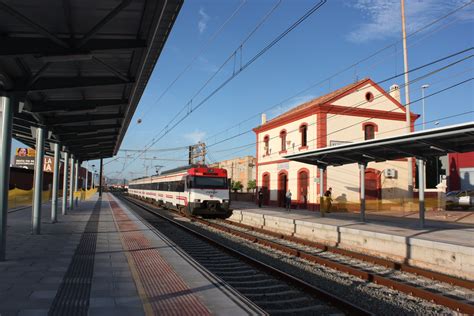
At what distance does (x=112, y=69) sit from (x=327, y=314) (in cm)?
685

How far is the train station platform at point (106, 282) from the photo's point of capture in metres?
5.39

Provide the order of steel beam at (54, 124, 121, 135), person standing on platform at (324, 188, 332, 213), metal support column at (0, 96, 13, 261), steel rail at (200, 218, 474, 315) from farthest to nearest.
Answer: person standing on platform at (324, 188, 332, 213), steel beam at (54, 124, 121, 135), metal support column at (0, 96, 13, 261), steel rail at (200, 218, 474, 315)

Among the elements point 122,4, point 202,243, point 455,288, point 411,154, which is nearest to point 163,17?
point 122,4

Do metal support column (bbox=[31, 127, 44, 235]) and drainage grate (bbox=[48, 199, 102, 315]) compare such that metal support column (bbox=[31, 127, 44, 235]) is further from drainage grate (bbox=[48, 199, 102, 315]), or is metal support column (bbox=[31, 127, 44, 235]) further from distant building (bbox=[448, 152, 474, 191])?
distant building (bbox=[448, 152, 474, 191])

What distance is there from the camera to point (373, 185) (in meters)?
28.0

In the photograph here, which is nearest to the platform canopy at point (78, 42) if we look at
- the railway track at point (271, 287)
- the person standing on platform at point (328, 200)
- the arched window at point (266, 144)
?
the railway track at point (271, 287)

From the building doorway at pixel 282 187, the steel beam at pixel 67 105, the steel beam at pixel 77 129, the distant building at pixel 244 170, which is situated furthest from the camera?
the distant building at pixel 244 170

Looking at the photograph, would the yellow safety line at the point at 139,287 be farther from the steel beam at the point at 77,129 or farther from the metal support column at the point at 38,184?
the steel beam at the point at 77,129

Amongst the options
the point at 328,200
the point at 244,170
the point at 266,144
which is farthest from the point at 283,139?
the point at 244,170

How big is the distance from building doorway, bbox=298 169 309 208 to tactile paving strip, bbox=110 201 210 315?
59.3 ft

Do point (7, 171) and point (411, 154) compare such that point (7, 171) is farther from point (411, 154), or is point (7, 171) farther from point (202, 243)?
point (411, 154)

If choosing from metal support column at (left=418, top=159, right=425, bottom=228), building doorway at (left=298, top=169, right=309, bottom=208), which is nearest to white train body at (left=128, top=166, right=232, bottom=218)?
building doorway at (left=298, top=169, right=309, bottom=208)

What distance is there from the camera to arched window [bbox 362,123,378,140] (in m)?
28.5

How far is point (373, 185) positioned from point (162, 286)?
2393 cm
